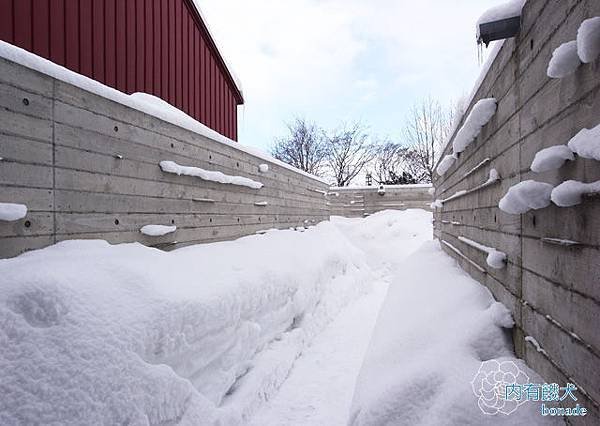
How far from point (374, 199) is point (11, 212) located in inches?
477

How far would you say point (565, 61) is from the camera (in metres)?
1.08

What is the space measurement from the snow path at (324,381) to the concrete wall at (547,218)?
65.1 inches

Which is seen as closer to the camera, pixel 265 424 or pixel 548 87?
pixel 548 87

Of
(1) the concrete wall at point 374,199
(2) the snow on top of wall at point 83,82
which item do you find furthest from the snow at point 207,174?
(1) the concrete wall at point 374,199

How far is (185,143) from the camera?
3502 mm

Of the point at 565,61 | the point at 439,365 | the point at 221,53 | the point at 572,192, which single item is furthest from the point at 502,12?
the point at 221,53

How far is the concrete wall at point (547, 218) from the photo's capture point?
1.00 metres

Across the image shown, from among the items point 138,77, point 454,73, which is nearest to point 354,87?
point 454,73

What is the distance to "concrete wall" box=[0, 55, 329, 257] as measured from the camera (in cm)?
192

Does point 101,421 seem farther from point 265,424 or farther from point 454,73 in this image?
point 454,73

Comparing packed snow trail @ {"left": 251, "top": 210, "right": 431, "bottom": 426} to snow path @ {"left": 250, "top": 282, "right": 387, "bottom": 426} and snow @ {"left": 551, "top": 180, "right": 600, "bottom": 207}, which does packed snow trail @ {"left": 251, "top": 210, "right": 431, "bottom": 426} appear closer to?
snow path @ {"left": 250, "top": 282, "right": 387, "bottom": 426}

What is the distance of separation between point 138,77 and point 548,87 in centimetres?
492

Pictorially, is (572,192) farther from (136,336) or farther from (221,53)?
(221,53)

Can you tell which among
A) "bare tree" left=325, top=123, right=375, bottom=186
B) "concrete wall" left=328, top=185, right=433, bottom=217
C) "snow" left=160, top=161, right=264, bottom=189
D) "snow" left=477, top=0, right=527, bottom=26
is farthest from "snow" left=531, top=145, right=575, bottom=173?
"bare tree" left=325, top=123, right=375, bottom=186
